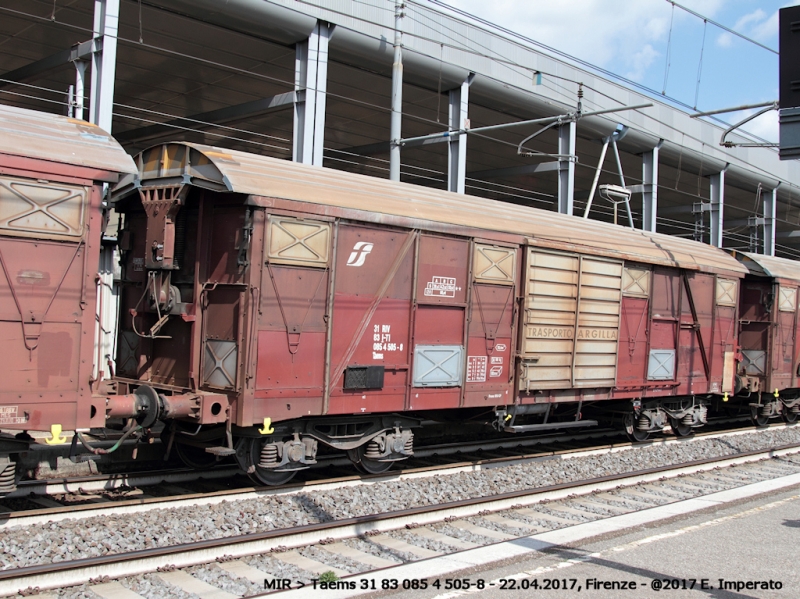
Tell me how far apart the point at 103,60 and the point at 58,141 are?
27.6 ft

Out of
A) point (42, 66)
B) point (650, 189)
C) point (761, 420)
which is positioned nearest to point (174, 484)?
point (42, 66)

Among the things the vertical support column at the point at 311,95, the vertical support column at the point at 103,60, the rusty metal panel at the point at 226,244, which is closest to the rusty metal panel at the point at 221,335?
the rusty metal panel at the point at 226,244

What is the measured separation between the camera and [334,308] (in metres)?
9.27

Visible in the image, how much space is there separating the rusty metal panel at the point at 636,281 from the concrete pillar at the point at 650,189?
15.3 m

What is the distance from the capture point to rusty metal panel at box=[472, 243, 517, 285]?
10844 millimetres

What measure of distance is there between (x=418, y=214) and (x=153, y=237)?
3.45 metres

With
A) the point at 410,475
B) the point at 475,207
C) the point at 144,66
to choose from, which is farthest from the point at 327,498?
the point at 144,66

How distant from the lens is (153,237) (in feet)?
29.7

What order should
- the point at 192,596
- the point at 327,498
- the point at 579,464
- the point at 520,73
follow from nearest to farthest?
the point at 192,596 < the point at 327,498 < the point at 579,464 < the point at 520,73

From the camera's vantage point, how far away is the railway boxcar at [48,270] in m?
6.93

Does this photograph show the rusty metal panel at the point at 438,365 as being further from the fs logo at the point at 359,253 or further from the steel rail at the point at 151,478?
the fs logo at the point at 359,253

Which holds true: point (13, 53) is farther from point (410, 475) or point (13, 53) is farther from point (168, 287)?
point (410, 475)

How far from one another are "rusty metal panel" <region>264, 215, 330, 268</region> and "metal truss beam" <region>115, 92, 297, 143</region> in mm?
8265

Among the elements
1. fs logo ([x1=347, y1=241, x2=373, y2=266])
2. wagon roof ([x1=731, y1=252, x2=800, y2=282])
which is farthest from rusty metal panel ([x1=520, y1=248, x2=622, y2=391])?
wagon roof ([x1=731, y1=252, x2=800, y2=282])
